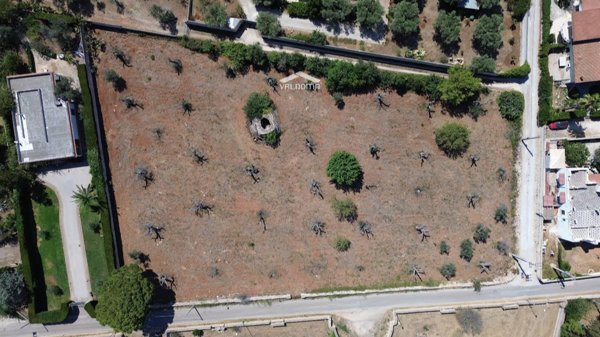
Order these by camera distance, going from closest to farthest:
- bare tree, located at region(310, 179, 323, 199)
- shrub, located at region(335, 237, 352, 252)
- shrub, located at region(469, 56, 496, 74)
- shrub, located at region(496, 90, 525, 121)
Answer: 1. shrub, located at region(469, 56, 496, 74)
2. shrub, located at region(496, 90, 525, 121)
3. shrub, located at region(335, 237, 352, 252)
4. bare tree, located at region(310, 179, 323, 199)

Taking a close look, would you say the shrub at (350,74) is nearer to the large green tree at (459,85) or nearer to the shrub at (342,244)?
the large green tree at (459,85)

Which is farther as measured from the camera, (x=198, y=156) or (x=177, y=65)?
(x=198, y=156)

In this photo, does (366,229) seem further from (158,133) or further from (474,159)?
(158,133)

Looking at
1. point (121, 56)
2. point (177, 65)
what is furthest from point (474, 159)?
point (121, 56)

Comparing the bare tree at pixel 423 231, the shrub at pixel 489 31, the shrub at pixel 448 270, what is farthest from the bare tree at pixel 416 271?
the shrub at pixel 489 31

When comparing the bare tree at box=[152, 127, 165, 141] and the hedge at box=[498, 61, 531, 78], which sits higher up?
the hedge at box=[498, 61, 531, 78]

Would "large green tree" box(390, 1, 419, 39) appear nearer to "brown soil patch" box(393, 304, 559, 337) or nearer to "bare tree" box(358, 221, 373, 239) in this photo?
"bare tree" box(358, 221, 373, 239)

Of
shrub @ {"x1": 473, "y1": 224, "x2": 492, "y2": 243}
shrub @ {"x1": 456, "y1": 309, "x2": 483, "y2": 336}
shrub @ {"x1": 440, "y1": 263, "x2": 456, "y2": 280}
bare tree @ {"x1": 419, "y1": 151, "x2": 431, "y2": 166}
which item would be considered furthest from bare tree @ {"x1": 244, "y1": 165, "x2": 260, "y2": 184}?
shrub @ {"x1": 456, "y1": 309, "x2": 483, "y2": 336}
